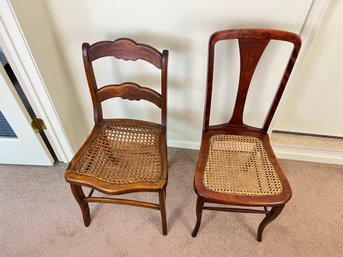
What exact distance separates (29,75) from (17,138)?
0.49 metres

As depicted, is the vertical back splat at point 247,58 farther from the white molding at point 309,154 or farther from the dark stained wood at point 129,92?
the white molding at point 309,154

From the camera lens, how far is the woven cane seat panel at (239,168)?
103cm

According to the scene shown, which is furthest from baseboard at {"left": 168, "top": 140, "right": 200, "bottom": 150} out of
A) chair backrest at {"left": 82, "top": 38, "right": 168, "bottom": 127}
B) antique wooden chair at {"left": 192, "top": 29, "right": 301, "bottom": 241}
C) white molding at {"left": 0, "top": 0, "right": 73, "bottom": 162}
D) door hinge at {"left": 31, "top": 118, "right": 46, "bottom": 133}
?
door hinge at {"left": 31, "top": 118, "right": 46, "bottom": 133}

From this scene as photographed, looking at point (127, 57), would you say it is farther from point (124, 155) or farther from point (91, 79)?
point (124, 155)

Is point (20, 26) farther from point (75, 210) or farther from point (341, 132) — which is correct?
point (341, 132)

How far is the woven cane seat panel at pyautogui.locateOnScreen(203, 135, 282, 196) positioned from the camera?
1028 mm

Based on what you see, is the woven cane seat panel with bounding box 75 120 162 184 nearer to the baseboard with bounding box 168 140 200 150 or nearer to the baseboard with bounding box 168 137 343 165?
the baseboard with bounding box 168 140 200 150

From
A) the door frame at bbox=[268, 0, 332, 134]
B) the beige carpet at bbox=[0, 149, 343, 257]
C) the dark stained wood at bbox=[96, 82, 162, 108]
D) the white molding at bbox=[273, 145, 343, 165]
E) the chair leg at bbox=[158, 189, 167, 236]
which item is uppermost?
the door frame at bbox=[268, 0, 332, 134]

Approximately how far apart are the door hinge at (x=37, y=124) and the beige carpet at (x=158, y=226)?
33 cm

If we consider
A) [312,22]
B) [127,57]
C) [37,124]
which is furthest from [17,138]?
[312,22]

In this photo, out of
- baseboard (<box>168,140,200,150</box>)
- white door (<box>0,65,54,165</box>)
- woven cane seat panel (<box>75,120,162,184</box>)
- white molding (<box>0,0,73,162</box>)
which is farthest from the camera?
baseboard (<box>168,140,200,150</box>)

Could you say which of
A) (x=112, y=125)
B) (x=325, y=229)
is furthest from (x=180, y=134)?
(x=325, y=229)

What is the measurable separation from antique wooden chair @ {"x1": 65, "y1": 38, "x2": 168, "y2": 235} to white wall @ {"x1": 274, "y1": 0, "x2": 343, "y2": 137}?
762 millimetres

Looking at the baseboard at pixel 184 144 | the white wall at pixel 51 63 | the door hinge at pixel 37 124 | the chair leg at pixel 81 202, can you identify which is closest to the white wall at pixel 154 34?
the white wall at pixel 51 63
